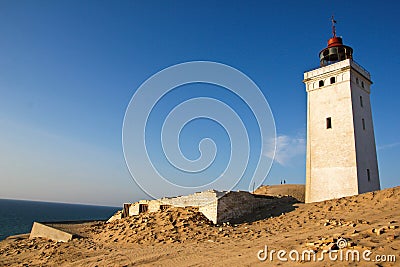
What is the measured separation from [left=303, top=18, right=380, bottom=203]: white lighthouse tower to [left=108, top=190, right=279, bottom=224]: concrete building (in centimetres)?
404

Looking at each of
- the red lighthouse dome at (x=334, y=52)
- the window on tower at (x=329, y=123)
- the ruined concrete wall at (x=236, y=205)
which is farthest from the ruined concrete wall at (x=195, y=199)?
the red lighthouse dome at (x=334, y=52)

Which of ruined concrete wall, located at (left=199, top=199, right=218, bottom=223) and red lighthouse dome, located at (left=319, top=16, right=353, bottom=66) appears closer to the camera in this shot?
ruined concrete wall, located at (left=199, top=199, right=218, bottom=223)

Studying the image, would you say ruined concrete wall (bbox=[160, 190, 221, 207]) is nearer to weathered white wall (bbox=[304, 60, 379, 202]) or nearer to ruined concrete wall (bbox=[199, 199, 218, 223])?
ruined concrete wall (bbox=[199, 199, 218, 223])

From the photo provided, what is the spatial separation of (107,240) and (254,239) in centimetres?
918

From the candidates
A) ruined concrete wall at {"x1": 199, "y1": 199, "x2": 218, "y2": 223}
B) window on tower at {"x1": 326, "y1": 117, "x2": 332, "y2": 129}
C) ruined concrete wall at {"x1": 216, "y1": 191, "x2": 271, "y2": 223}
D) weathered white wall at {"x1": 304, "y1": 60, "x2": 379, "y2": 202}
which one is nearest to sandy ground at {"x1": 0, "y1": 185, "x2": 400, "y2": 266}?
ruined concrete wall at {"x1": 199, "y1": 199, "x2": 218, "y2": 223}

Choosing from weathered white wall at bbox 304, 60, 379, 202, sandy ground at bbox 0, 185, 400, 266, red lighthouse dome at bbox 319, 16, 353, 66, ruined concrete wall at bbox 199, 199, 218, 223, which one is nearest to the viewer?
sandy ground at bbox 0, 185, 400, 266

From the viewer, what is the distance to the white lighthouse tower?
1881 centimetres

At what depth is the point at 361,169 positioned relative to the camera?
739 inches

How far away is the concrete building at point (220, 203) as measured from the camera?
53.7ft

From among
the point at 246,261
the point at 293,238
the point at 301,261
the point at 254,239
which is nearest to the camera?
the point at 301,261

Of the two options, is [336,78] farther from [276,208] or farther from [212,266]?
[212,266]

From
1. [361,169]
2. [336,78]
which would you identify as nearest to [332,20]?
[336,78]

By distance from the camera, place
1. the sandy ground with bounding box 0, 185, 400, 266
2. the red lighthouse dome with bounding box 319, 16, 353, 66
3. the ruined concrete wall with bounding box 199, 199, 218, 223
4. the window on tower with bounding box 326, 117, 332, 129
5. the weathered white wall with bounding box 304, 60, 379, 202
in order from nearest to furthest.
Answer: the sandy ground with bounding box 0, 185, 400, 266 → the ruined concrete wall with bounding box 199, 199, 218, 223 → the weathered white wall with bounding box 304, 60, 379, 202 → the window on tower with bounding box 326, 117, 332, 129 → the red lighthouse dome with bounding box 319, 16, 353, 66

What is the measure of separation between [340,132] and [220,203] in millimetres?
10005
